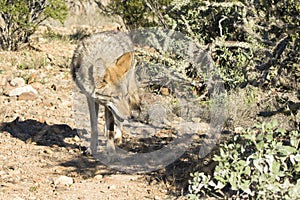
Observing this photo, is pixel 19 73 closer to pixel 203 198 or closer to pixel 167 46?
pixel 167 46

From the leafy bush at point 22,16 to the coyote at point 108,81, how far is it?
14.0ft

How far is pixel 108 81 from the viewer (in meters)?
6.20

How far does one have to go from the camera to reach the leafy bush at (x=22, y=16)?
11.0 meters

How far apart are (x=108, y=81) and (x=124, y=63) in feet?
1.43

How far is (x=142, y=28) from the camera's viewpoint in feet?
35.3

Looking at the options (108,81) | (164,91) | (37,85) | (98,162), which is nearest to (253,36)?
(108,81)

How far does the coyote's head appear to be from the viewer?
20.2 ft

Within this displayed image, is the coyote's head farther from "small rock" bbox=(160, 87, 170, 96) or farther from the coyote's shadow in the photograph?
"small rock" bbox=(160, 87, 170, 96)

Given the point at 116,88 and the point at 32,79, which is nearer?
the point at 116,88

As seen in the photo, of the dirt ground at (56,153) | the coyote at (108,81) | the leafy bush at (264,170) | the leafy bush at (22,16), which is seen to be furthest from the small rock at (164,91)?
the leafy bush at (264,170)

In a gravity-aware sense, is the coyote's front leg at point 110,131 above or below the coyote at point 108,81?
below

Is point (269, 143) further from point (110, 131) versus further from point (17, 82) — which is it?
point (17, 82)

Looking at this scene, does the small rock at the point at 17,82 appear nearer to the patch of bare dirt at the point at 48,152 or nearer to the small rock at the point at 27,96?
the patch of bare dirt at the point at 48,152

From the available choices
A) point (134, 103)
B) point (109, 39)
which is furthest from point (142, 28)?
point (134, 103)
